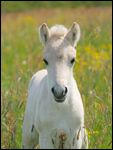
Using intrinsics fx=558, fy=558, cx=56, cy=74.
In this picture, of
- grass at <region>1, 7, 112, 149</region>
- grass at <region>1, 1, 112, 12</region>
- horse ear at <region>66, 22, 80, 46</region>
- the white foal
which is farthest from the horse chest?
grass at <region>1, 1, 112, 12</region>

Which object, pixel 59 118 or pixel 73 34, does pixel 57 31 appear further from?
pixel 59 118

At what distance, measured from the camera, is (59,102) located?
13.6 ft

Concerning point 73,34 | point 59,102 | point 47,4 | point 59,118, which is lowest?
point 59,118

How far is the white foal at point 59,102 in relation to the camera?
4.21 metres

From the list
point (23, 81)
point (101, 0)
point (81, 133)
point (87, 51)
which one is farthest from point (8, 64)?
point (101, 0)

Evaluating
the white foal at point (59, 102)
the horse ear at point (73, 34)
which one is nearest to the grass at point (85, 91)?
the white foal at point (59, 102)

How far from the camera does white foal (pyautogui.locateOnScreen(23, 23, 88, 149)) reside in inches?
166

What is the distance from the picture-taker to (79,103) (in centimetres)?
449

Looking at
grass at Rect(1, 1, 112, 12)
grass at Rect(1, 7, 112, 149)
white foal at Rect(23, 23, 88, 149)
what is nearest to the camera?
white foal at Rect(23, 23, 88, 149)

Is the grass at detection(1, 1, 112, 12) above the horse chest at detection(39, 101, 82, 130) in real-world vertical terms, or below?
above

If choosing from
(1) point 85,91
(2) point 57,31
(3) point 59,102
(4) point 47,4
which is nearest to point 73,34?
(2) point 57,31

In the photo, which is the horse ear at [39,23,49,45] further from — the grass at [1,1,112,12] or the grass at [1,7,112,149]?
the grass at [1,1,112,12]

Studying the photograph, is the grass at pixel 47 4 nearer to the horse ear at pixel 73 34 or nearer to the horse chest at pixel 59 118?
the horse ear at pixel 73 34

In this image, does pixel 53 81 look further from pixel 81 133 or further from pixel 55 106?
pixel 81 133
